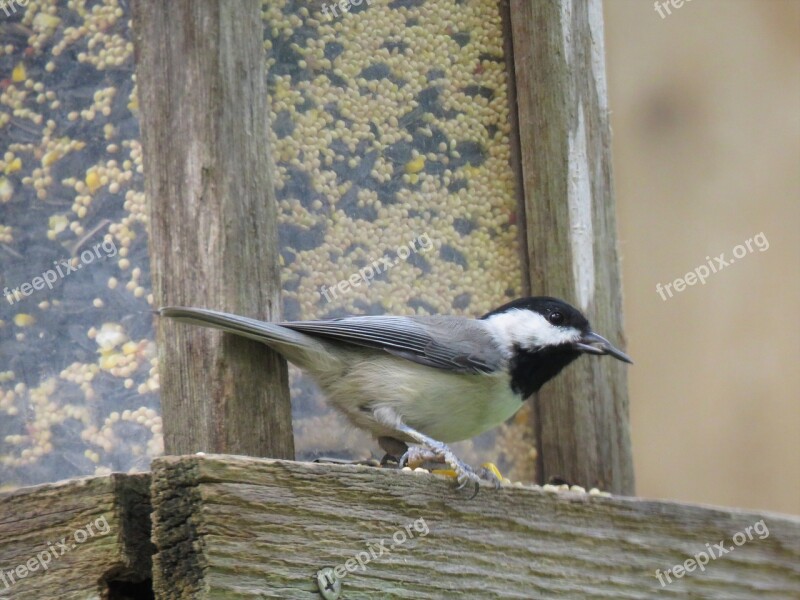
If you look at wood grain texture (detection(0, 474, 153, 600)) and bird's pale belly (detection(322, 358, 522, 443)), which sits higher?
bird's pale belly (detection(322, 358, 522, 443))

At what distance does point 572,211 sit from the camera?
3.18 meters

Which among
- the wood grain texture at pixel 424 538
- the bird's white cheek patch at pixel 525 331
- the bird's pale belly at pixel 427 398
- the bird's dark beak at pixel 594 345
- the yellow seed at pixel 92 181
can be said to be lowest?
the wood grain texture at pixel 424 538

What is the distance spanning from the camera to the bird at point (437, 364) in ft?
9.15

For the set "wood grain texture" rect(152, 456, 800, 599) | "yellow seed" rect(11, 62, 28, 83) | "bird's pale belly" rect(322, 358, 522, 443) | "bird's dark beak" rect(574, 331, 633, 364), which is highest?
"yellow seed" rect(11, 62, 28, 83)

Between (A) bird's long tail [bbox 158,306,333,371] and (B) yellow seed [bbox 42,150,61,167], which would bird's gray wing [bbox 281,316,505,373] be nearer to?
(A) bird's long tail [bbox 158,306,333,371]

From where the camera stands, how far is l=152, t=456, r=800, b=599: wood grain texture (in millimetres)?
1877

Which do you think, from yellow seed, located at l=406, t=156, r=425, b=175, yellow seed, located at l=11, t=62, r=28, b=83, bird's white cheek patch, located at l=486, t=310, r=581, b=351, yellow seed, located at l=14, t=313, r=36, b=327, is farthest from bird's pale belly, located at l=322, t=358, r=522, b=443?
yellow seed, located at l=11, t=62, r=28, b=83

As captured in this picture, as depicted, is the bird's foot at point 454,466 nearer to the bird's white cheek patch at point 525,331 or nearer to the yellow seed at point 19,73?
the bird's white cheek patch at point 525,331

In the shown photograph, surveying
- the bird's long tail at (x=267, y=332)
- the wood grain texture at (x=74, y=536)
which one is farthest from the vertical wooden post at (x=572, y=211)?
the wood grain texture at (x=74, y=536)

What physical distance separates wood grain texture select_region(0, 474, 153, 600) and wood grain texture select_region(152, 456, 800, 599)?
0.13m

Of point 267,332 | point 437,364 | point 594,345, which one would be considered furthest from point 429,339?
point 267,332

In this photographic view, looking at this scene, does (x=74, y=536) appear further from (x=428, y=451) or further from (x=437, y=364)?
(x=437, y=364)

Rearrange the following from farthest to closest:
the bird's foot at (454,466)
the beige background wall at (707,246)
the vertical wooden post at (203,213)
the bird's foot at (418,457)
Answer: the beige background wall at (707,246) < the bird's foot at (418,457) < the vertical wooden post at (203,213) < the bird's foot at (454,466)

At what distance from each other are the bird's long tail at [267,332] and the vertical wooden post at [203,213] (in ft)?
0.21
